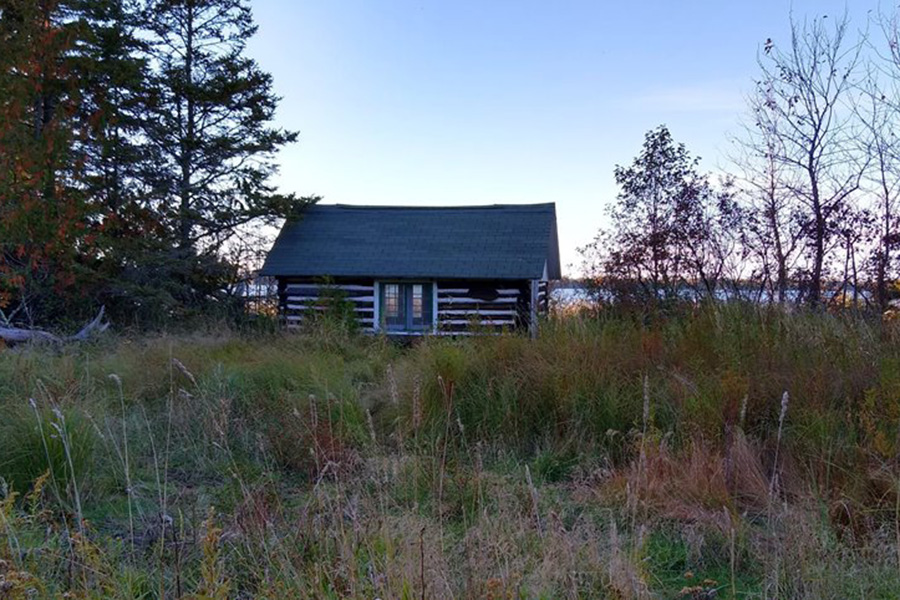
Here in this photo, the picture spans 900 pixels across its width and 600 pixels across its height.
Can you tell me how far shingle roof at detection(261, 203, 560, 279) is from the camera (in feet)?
53.4

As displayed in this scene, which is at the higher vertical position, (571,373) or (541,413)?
(571,373)

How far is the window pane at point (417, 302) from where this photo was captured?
16.8 meters

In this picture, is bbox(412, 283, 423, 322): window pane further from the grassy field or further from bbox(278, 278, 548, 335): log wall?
the grassy field

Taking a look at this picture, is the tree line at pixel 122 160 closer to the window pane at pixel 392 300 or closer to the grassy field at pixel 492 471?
the window pane at pixel 392 300

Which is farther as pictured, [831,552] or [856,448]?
[856,448]

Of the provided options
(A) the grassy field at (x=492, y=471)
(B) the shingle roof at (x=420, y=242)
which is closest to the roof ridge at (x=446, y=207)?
(B) the shingle roof at (x=420, y=242)

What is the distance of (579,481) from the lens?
4.66m

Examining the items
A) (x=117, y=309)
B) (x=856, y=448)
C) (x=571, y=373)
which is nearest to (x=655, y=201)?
(x=571, y=373)

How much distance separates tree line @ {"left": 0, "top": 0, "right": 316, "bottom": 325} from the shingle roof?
4.88 ft

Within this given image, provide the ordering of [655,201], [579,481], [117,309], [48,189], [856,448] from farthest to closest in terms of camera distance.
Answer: [117,309], [48,189], [655,201], [579,481], [856,448]

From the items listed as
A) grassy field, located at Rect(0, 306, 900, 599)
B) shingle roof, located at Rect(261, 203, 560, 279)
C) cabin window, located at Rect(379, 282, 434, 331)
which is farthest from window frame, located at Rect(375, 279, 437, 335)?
grassy field, located at Rect(0, 306, 900, 599)

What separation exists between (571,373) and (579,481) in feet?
4.52

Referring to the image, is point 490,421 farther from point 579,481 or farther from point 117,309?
point 117,309

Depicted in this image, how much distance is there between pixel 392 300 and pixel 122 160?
28.6 feet
